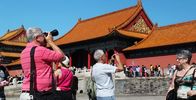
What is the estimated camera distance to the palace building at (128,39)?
2858 cm

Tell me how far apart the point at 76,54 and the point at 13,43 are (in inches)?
→ 487

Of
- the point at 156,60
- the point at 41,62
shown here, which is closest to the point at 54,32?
the point at 41,62

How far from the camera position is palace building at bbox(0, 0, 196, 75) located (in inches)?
1125

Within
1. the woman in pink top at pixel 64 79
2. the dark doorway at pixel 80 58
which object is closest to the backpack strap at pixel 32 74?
the woman in pink top at pixel 64 79

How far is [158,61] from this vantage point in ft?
94.3

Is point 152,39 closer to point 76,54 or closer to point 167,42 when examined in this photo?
point 167,42

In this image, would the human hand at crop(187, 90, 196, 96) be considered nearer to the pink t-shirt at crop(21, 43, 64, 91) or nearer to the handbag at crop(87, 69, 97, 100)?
the pink t-shirt at crop(21, 43, 64, 91)

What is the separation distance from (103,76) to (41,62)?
1838 mm

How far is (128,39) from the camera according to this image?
33406mm

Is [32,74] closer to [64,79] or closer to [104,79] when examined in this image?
[64,79]

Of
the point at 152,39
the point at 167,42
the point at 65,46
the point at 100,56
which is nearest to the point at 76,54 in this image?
the point at 65,46

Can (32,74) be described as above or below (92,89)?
above

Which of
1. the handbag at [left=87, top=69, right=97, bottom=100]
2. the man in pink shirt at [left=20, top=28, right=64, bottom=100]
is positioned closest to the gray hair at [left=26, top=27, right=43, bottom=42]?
the man in pink shirt at [left=20, top=28, right=64, bottom=100]

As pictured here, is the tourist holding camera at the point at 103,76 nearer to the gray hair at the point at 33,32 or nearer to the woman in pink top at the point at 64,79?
the woman in pink top at the point at 64,79
